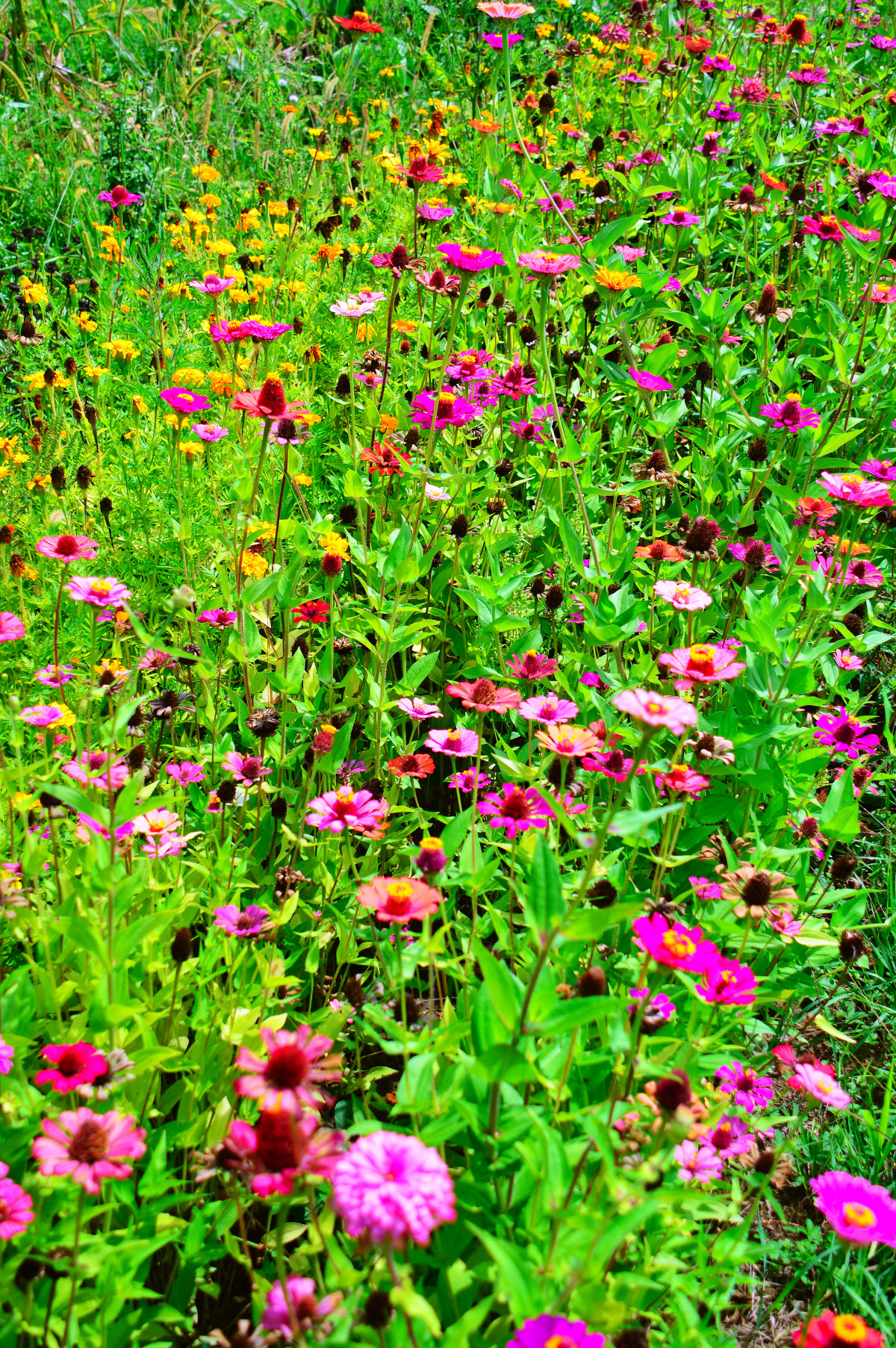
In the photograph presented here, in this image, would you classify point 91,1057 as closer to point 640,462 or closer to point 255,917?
point 255,917

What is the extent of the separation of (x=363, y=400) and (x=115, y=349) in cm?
73

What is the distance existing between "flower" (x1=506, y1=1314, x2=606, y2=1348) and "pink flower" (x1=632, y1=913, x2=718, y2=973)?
1.25ft

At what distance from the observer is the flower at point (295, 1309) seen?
951mm

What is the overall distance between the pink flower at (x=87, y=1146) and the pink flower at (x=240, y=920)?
38cm

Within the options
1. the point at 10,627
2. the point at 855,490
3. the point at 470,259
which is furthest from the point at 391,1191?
the point at 470,259

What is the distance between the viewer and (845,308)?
3484 millimetres

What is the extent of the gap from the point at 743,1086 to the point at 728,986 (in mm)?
235

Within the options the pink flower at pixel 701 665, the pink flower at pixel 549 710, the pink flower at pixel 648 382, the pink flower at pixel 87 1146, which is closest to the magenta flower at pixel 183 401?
the pink flower at pixel 648 382

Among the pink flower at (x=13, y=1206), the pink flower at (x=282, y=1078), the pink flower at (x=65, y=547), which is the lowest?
the pink flower at (x=13, y=1206)

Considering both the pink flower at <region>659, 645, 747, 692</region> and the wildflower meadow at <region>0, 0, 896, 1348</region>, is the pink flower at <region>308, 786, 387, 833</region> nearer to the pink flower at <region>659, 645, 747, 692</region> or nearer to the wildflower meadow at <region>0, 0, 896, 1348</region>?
the wildflower meadow at <region>0, 0, 896, 1348</region>

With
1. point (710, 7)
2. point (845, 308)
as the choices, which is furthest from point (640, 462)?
point (710, 7)

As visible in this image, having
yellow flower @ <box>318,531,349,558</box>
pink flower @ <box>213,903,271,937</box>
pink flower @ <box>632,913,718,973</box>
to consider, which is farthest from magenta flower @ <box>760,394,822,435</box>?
pink flower @ <box>213,903,271,937</box>

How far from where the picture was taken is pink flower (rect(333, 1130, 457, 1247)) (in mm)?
867

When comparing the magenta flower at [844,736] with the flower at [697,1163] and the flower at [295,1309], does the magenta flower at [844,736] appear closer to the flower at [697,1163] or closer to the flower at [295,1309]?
the flower at [697,1163]
